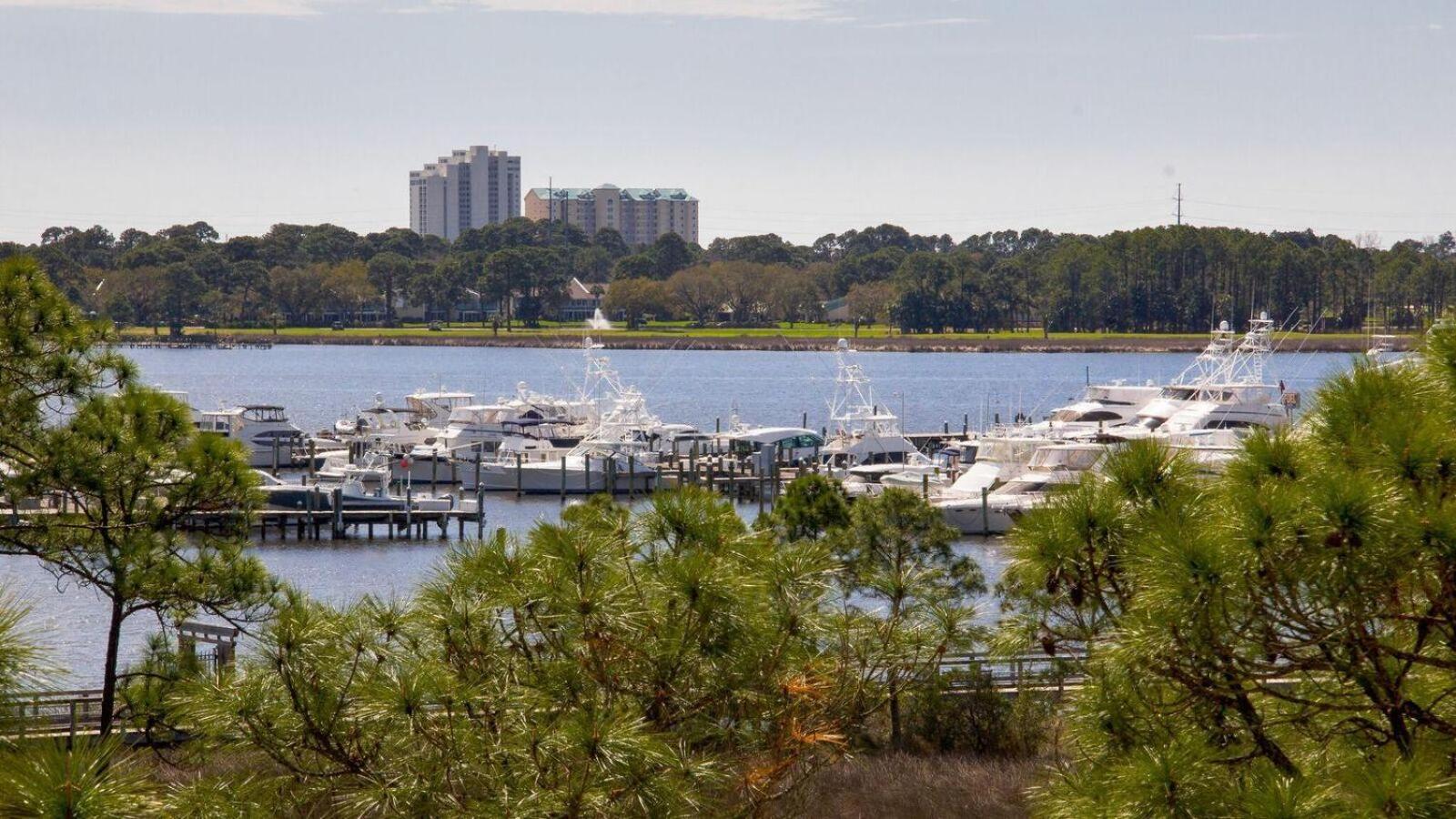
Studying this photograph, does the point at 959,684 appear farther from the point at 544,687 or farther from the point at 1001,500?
the point at 1001,500

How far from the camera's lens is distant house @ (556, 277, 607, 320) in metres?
158

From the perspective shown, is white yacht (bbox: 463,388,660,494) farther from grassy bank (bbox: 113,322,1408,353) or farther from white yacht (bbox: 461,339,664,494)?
grassy bank (bbox: 113,322,1408,353)

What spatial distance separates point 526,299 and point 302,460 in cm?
10082

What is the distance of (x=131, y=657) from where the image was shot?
859 inches

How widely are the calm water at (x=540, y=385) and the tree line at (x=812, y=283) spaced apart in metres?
4.72

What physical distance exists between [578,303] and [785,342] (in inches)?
1181

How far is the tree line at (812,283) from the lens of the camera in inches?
5226

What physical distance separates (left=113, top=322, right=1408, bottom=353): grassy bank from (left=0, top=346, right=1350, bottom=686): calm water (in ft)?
3.57

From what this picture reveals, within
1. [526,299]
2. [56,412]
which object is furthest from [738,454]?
[526,299]

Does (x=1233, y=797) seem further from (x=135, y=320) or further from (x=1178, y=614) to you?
(x=135, y=320)

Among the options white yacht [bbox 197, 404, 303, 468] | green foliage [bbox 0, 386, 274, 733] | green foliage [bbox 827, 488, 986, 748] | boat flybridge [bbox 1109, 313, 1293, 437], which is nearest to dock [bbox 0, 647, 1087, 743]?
green foliage [bbox 0, 386, 274, 733]

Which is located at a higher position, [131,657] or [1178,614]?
[1178,614]

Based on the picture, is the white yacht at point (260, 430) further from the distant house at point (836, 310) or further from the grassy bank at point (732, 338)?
the distant house at point (836, 310)

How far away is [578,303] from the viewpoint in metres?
162
